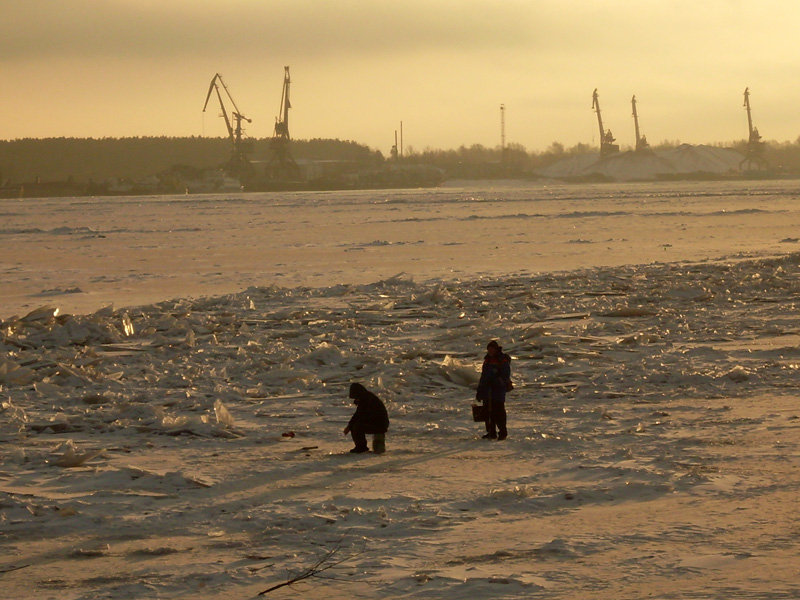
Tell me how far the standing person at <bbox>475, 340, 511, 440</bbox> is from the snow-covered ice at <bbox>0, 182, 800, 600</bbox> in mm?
197

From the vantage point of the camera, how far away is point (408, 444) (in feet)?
25.6

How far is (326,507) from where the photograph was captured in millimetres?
6047

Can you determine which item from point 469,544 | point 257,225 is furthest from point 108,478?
point 257,225

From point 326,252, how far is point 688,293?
13.4 m

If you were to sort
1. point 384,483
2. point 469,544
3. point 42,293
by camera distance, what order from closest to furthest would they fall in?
point 469,544 < point 384,483 < point 42,293

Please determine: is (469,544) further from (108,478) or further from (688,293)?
(688,293)

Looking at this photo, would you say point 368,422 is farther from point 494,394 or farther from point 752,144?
point 752,144

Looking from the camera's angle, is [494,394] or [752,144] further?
[752,144]

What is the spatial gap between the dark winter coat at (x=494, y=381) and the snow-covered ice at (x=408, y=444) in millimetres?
368

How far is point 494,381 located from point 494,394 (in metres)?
0.10

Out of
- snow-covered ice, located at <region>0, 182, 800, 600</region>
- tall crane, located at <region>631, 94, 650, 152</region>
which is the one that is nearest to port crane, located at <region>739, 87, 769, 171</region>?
tall crane, located at <region>631, 94, 650, 152</region>

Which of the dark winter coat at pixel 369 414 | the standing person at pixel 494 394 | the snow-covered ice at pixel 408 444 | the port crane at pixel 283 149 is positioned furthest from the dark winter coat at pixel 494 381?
the port crane at pixel 283 149

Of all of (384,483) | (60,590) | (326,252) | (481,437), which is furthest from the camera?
(326,252)

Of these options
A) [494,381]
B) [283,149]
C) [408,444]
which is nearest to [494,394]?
[494,381]
